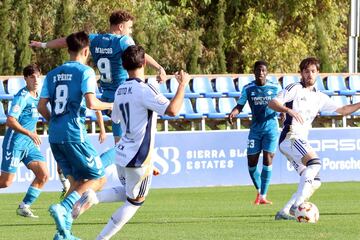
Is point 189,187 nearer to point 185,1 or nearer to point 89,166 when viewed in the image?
point 89,166

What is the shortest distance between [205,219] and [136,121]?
4.36 meters

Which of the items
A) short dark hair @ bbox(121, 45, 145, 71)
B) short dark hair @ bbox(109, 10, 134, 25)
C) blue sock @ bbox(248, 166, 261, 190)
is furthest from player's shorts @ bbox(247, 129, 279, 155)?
short dark hair @ bbox(121, 45, 145, 71)

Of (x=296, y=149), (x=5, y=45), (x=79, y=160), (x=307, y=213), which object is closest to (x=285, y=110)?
(x=296, y=149)

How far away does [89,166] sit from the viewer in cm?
1205

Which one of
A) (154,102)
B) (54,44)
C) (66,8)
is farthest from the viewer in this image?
(66,8)

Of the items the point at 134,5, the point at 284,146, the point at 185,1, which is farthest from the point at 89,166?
the point at 185,1

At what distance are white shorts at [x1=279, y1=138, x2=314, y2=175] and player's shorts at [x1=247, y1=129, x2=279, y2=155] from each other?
431 centimetres

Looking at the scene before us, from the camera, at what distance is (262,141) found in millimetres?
19125

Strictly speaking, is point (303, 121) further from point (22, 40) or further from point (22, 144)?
point (22, 40)

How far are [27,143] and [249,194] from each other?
20.6ft

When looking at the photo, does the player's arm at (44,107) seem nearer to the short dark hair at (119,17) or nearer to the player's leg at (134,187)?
the player's leg at (134,187)

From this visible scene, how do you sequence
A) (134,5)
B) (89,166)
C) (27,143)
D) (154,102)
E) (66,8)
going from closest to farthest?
1. (154,102)
2. (89,166)
3. (27,143)
4. (66,8)
5. (134,5)

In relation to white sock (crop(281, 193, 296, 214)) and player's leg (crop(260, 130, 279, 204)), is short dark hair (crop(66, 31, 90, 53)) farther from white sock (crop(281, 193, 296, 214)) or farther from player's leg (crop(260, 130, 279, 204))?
player's leg (crop(260, 130, 279, 204))

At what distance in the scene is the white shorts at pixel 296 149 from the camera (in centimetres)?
1448
